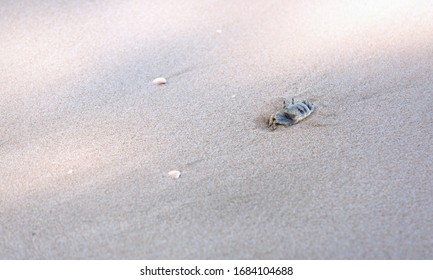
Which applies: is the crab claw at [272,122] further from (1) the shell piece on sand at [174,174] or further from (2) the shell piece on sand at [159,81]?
(2) the shell piece on sand at [159,81]

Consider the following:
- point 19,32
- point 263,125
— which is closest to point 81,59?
point 19,32

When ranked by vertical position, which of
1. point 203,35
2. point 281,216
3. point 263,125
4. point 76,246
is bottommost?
point 76,246

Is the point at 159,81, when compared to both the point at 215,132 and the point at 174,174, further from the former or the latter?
the point at 174,174

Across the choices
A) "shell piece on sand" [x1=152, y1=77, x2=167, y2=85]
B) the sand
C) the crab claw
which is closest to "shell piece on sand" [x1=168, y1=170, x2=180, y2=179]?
the sand

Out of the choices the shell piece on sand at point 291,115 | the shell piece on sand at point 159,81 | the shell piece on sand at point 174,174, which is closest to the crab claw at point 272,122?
the shell piece on sand at point 291,115

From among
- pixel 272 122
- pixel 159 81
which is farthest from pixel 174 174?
pixel 159 81

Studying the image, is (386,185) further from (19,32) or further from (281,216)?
(19,32)
